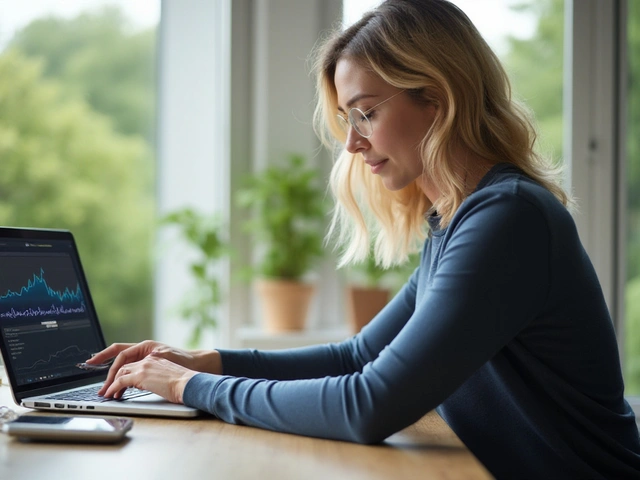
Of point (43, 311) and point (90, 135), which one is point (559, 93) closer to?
point (90, 135)

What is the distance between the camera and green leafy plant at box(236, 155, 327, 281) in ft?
9.34

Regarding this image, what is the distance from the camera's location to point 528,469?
1.21 meters

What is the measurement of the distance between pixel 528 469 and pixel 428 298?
0.36 meters

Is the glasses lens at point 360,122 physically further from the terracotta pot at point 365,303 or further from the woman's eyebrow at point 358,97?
the terracotta pot at point 365,303

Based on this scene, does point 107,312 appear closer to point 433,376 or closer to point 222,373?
point 222,373

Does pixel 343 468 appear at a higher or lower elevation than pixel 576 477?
higher

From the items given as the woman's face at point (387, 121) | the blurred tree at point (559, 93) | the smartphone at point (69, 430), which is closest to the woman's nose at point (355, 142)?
the woman's face at point (387, 121)

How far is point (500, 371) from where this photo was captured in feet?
3.98

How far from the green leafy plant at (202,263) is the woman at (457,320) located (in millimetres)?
1426

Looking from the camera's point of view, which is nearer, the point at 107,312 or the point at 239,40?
the point at 239,40

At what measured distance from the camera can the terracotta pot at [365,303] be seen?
2857 mm

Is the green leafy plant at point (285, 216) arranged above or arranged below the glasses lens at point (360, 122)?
below

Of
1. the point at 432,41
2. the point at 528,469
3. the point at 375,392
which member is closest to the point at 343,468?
the point at 375,392

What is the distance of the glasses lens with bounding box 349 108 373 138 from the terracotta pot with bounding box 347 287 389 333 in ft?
4.69
